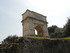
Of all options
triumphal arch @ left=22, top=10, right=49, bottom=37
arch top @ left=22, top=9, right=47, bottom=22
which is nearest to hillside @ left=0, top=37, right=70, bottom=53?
triumphal arch @ left=22, top=10, right=49, bottom=37

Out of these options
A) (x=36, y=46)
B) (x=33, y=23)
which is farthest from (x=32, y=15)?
(x=36, y=46)

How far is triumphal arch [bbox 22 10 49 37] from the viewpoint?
12.2m

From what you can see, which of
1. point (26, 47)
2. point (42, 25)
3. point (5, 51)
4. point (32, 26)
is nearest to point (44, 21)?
point (42, 25)

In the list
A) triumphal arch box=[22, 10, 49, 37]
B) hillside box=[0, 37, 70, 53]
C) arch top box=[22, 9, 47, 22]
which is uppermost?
arch top box=[22, 9, 47, 22]

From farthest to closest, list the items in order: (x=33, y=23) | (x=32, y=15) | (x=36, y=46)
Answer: (x=32, y=15), (x=33, y=23), (x=36, y=46)

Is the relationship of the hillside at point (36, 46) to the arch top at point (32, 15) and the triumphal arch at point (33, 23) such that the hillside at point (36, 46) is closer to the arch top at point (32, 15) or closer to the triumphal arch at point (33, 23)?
the triumphal arch at point (33, 23)

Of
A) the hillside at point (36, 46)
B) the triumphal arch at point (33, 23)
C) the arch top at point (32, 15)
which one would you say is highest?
the arch top at point (32, 15)

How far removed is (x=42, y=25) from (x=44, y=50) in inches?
246

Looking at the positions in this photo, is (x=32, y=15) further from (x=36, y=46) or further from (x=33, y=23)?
(x=36, y=46)

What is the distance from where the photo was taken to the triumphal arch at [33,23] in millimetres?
12191

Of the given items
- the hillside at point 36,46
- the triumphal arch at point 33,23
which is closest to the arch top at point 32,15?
the triumphal arch at point 33,23

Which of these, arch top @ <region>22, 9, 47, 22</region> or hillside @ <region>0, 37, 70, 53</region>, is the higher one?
arch top @ <region>22, 9, 47, 22</region>

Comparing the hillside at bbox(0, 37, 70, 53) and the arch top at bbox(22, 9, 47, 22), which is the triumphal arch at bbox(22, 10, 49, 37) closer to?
the arch top at bbox(22, 9, 47, 22)

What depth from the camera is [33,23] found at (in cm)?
1258
